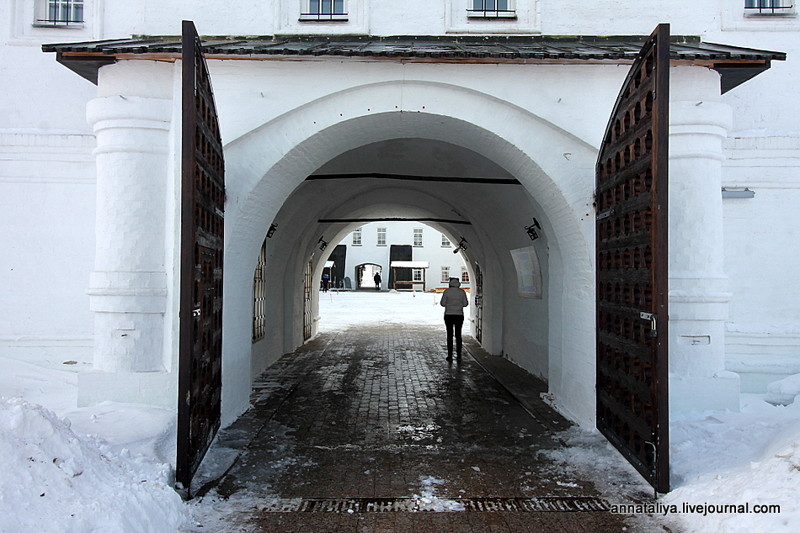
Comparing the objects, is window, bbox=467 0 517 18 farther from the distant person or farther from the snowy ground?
the distant person

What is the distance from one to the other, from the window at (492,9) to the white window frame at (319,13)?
155 cm

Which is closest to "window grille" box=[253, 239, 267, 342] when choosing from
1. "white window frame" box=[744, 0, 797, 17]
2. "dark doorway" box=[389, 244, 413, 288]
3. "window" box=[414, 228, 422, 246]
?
"white window frame" box=[744, 0, 797, 17]

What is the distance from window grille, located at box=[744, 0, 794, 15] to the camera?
727 centimetres

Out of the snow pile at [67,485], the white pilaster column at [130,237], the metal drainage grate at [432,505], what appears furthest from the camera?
the white pilaster column at [130,237]

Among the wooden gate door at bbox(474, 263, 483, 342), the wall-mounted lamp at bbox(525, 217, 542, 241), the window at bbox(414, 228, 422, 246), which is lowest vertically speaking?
the wooden gate door at bbox(474, 263, 483, 342)

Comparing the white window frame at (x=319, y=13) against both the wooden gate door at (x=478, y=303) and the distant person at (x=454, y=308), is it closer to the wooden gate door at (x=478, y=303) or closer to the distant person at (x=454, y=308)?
the distant person at (x=454, y=308)

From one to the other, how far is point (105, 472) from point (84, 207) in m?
4.19

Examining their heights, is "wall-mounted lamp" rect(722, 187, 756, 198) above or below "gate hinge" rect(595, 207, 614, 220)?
above

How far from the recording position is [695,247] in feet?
18.8

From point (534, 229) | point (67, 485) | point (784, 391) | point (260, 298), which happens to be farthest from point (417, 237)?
point (67, 485)

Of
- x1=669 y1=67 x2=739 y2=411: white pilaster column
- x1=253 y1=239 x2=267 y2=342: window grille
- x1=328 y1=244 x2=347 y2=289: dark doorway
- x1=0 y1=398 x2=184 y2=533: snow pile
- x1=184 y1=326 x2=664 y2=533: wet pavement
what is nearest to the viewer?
x1=0 y1=398 x2=184 y2=533: snow pile

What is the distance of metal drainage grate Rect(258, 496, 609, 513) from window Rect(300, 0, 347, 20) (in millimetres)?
5669

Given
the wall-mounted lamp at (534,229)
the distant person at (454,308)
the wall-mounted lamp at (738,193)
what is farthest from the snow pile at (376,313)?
the wall-mounted lamp at (738,193)

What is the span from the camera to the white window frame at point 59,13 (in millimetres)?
7266
